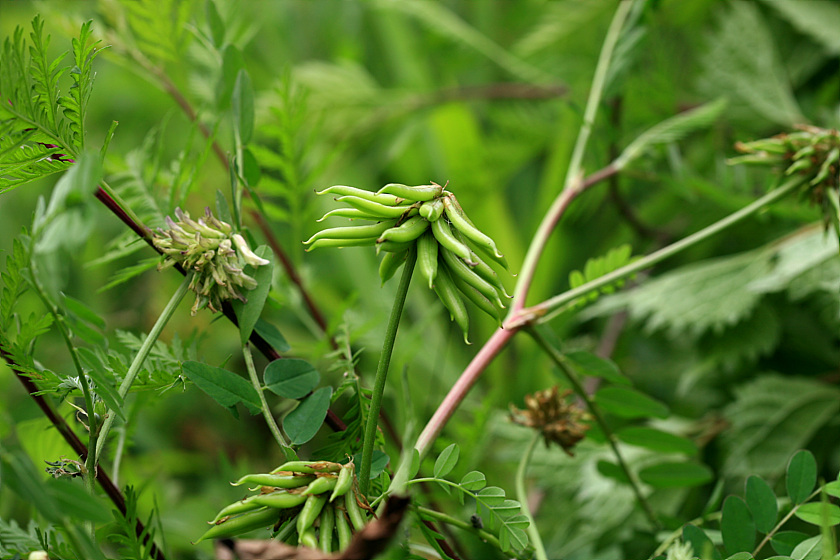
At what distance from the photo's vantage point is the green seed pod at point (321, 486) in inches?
6.6

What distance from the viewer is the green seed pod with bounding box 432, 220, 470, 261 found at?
17 cm

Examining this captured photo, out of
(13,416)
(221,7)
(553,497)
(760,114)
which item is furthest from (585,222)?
(13,416)

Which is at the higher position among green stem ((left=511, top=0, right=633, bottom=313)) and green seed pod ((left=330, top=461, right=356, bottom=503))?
green stem ((left=511, top=0, right=633, bottom=313))

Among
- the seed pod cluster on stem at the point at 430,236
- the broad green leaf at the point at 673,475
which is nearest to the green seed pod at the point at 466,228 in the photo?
the seed pod cluster on stem at the point at 430,236

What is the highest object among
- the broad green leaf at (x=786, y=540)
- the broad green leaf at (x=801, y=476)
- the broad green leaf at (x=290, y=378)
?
the broad green leaf at (x=290, y=378)

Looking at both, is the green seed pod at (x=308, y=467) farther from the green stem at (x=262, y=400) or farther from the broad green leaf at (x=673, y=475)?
the broad green leaf at (x=673, y=475)

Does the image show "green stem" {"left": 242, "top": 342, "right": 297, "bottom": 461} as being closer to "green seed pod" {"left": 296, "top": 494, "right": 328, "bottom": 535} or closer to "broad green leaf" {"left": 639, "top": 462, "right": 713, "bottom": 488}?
"green seed pod" {"left": 296, "top": 494, "right": 328, "bottom": 535}

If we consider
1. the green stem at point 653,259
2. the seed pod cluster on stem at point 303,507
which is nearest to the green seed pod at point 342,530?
the seed pod cluster on stem at point 303,507

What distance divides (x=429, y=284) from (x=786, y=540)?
193 millimetres

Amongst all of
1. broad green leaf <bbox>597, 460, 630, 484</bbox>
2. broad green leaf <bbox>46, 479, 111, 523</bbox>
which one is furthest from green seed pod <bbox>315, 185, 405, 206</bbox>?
broad green leaf <bbox>597, 460, 630, 484</bbox>

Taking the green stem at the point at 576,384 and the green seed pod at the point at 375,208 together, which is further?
the green stem at the point at 576,384

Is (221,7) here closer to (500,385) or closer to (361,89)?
(361,89)

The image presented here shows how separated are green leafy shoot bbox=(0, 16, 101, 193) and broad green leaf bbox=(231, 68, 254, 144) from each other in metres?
0.06

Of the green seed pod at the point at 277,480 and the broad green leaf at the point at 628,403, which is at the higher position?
the green seed pod at the point at 277,480
